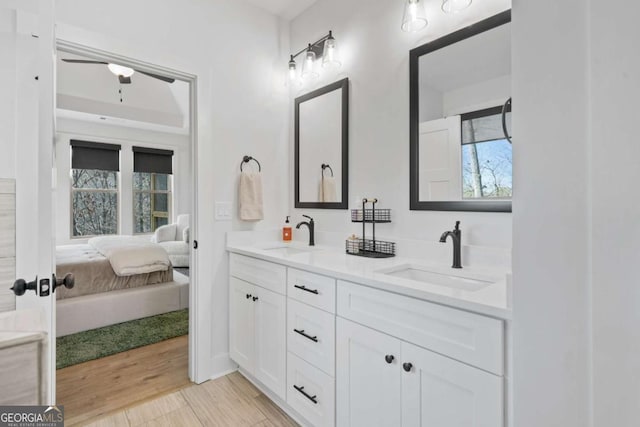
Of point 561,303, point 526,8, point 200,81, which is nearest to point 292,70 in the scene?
point 200,81

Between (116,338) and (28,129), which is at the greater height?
(28,129)

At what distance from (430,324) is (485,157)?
2.86 feet

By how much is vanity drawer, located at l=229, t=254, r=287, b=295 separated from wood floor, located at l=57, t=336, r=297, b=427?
71 cm

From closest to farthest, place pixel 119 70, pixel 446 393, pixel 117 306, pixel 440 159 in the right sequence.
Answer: pixel 446 393 → pixel 440 159 → pixel 117 306 → pixel 119 70

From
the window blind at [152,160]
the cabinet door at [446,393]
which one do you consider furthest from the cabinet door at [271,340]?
the window blind at [152,160]

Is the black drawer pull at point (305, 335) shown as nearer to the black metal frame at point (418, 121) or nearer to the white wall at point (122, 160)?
the black metal frame at point (418, 121)

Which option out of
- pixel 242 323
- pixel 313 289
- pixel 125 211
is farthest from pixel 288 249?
pixel 125 211

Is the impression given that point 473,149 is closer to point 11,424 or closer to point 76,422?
point 11,424

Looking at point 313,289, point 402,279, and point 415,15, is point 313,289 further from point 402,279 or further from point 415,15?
point 415,15

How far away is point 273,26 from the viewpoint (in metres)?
2.58

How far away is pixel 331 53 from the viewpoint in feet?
7.27

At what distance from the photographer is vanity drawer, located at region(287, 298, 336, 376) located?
150 centimetres

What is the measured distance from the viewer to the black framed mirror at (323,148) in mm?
2211
